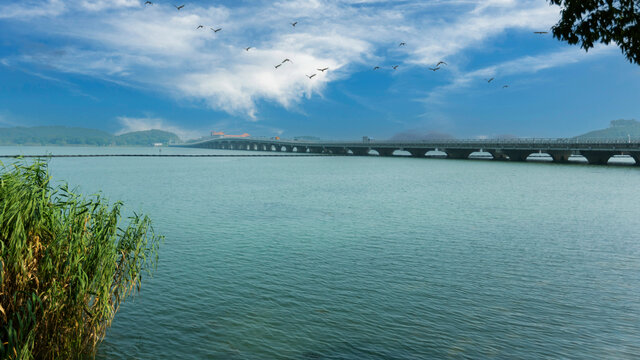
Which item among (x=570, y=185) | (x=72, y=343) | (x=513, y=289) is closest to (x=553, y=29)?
(x=513, y=289)

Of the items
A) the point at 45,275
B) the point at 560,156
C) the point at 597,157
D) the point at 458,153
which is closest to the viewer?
the point at 45,275

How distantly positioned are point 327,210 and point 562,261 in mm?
23485

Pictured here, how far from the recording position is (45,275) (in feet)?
35.6

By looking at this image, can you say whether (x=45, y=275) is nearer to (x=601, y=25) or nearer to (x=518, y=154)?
(x=601, y=25)

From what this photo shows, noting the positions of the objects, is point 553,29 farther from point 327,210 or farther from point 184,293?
point 327,210

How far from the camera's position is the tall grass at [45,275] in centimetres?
978

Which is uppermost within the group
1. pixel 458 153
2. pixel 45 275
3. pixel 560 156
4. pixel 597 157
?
pixel 458 153

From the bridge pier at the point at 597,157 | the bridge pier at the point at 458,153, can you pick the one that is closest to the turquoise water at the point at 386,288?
the bridge pier at the point at 597,157

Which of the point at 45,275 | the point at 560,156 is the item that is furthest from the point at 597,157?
the point at 45,275

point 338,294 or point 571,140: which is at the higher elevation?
point 571,140

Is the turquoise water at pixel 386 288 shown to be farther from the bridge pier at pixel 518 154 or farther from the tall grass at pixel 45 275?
the bridge pier at pixel 518 154

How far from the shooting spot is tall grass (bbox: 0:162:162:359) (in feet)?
32.1

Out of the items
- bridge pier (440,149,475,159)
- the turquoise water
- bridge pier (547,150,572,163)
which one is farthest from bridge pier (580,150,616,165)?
the turquoise water

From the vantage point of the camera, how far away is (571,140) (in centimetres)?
14638
